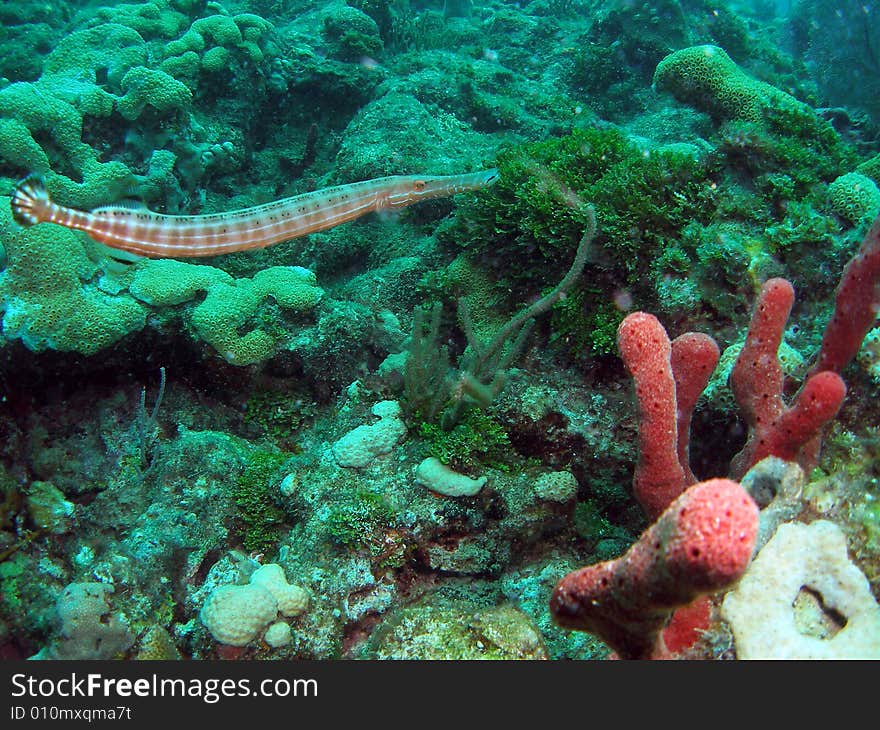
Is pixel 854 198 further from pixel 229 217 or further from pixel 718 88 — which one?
pixel 229 217

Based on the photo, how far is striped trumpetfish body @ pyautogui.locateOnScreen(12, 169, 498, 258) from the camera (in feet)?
12.9

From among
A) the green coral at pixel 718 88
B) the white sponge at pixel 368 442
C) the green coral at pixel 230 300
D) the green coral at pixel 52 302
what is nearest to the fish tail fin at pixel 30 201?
the green coral at pixel 52 302

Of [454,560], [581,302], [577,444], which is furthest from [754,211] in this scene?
[454,560]

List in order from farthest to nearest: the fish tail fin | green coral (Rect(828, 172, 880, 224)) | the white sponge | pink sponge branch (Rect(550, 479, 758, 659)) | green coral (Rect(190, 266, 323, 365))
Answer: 1. green coral (Rect(190, 266, 323, 365))
2. green coral (Rect(828, 172, 880, 224))
3. the white sponge
4. the fish tail fin
5. pink sponge branch (Rect(550, 479, 758, 659))

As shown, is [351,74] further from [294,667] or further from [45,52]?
[294,667]

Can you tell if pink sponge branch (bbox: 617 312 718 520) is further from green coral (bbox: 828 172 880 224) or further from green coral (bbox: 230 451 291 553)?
green coral (bbox: 230 451 291 553)

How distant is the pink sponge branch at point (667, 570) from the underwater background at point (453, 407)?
0.01 metres

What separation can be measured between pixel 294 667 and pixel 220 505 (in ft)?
7.21

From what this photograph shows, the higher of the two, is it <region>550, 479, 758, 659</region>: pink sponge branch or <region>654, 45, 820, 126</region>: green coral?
<region>654, 45, 820, 126</region>: green coral

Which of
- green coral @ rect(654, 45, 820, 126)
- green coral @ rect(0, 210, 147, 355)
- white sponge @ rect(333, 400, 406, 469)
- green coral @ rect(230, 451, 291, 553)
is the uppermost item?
A: green coral @ rect(654, 45, 820, 126)

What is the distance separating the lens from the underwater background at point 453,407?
8.45ft

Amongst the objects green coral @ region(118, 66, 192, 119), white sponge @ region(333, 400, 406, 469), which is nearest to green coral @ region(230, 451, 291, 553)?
white sponge @ region(333, 400, 406, 469)

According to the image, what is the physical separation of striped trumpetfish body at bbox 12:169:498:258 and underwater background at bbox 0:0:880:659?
908 millimetres

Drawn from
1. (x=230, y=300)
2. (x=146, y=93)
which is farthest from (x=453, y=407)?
(x=146, y=93)
